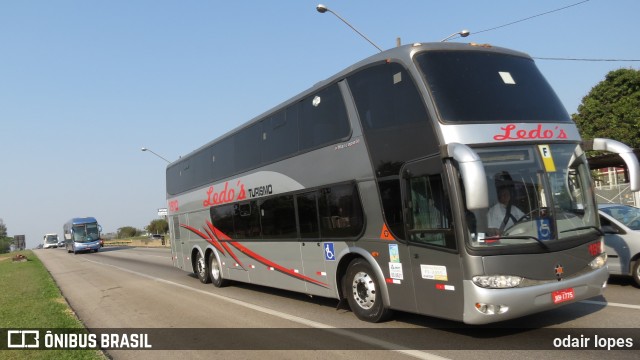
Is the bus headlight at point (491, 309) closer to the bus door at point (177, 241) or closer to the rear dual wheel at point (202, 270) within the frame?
the rear dual wheel at point (202, 270)

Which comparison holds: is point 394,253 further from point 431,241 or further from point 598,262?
point 598,262

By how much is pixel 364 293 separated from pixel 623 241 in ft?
16.5

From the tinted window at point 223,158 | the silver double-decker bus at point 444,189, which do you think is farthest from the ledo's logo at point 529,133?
the tinted window at point 223,158

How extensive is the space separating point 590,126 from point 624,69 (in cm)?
500

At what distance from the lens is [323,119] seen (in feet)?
29.0

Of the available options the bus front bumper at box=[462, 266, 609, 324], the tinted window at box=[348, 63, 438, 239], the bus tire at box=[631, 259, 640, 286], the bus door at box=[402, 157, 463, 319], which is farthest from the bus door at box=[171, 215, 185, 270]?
the bus tire at box=[631, 259, 640, 286]

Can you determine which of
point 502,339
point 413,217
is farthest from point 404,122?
point 502,339

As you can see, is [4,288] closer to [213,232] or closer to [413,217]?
[213,232]

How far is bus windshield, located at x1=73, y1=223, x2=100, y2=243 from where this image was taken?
159ft

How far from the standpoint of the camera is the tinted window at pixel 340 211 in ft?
26.3

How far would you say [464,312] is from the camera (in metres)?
5.93

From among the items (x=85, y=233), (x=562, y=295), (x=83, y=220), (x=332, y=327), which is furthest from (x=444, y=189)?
(x=83, y=220)

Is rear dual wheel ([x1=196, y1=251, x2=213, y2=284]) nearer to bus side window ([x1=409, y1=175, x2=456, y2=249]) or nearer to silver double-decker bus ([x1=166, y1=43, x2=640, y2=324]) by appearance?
silver double-decker bus ([x1=166, y1=43, x2=640, y2=324])

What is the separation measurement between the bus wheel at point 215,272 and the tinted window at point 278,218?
3366 mm
